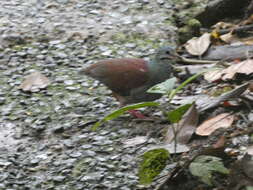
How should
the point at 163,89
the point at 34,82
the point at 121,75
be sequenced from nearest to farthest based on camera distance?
the point at 163,89
the point at 121,75
the point at 34,82

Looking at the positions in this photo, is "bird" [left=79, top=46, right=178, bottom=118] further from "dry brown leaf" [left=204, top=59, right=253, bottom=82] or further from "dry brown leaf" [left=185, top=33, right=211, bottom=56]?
"dry brown leaf" [left=185, top=33, right=211, bottom=56]

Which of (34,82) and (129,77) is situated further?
(34,82)

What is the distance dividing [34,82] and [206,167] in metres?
2.54

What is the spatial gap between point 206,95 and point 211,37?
3.53ft

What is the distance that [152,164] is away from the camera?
392 cm

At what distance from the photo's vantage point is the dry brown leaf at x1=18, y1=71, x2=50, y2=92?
18.7 ft

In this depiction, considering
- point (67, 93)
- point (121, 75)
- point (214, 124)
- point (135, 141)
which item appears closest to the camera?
point (214, 124)

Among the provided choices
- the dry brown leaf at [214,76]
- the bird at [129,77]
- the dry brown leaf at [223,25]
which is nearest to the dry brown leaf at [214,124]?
the dry brown leaf at [214,76]

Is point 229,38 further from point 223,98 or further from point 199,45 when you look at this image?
point 223,98

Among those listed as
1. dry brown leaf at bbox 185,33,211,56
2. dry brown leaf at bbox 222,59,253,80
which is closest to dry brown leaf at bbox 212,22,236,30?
dry brown leaf at bbox 185,33,211,56

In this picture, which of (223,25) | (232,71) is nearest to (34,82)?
(232,71)

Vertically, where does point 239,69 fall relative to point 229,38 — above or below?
above

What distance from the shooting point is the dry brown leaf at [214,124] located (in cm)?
425

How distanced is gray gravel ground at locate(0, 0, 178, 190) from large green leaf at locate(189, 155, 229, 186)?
668mm
